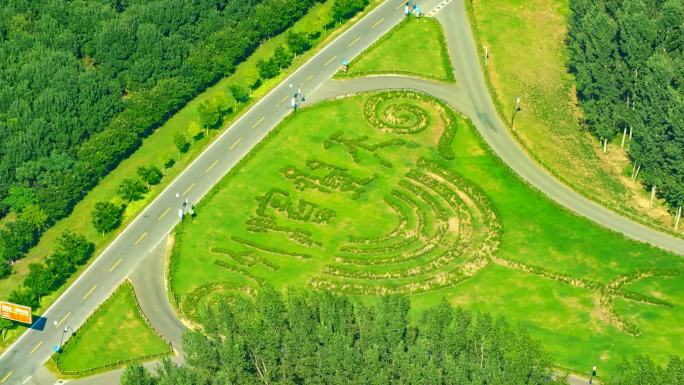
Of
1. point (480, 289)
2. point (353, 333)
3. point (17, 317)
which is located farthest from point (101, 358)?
point (480, 289)

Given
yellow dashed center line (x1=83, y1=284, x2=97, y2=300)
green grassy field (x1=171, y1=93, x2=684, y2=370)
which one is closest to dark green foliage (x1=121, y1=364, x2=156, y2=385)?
green grassy field (x1=171, y1=93, x2=684, y2=370)

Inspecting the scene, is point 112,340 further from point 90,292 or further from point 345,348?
point 345,348

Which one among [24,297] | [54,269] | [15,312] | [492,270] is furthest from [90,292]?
[492,270]

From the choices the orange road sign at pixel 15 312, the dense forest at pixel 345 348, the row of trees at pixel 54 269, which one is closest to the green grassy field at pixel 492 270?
the row of trees at pixel 54 269

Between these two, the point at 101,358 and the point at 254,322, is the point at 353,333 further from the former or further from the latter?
the point at 101,358

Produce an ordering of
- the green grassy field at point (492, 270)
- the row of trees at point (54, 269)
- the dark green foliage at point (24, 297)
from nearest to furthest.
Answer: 1. the green grassy field at point (492, 270)
2. the dark green foliage at point (24, 297)
3. the row of trees at point (54, 269)

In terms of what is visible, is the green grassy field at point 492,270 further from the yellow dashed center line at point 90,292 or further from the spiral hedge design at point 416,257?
the yellow dashed center line at point 90,292

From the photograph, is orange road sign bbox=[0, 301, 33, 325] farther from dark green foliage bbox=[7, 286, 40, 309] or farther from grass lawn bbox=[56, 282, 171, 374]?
grass lawn bbox=[56, 282, 171, 374]
